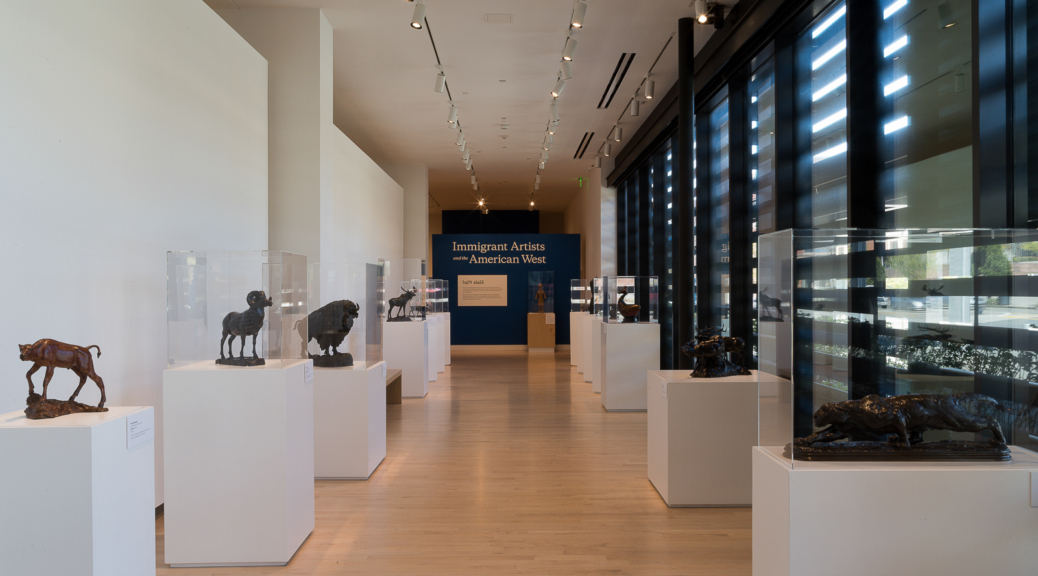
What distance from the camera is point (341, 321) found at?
4539 mm

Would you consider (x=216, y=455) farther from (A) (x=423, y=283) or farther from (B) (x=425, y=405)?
(A) (x=423, y=283)

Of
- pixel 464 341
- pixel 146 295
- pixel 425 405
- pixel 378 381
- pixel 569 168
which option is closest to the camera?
pixel 146 295

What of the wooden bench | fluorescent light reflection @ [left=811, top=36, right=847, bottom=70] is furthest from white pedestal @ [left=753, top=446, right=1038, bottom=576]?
the wooden bench

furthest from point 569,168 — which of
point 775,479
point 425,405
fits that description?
point 775,479

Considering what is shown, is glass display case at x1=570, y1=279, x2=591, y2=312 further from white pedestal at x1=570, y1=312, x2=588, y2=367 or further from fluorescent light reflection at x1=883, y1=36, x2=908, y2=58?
fluorescent light reflection at x1=883, y1=36, x2=908, y2=58

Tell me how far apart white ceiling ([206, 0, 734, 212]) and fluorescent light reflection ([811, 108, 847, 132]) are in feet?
6.71

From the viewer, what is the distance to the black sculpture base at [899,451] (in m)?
2.07

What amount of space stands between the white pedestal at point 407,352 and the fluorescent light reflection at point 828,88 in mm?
5526

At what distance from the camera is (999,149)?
2.54 metres

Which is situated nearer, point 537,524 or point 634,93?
point 537,524

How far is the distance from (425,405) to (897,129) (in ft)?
19.5

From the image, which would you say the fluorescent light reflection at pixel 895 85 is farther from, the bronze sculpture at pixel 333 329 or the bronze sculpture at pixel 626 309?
the bronze sculpture at pixel 626 309

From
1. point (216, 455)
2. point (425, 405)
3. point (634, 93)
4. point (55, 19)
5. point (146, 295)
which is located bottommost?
point (425, 405)

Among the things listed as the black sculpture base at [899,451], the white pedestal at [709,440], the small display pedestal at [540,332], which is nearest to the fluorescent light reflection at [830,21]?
the white pedestal at [709,440]
